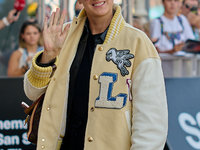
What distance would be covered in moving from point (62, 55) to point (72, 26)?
0.21 meters

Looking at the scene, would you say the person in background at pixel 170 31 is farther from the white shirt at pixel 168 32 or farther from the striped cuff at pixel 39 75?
the striped cuff at pixel 39 75

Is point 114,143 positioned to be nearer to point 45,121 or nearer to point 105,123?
point 105,123

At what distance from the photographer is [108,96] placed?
166 cm

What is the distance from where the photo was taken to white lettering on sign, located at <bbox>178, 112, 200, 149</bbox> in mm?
3342

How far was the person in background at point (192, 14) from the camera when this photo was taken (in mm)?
5820

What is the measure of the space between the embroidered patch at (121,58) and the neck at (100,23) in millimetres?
212

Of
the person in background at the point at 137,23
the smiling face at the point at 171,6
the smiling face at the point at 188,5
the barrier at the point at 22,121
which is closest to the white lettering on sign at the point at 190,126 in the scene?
the barrier at the point at 22,121

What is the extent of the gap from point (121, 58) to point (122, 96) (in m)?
0.21

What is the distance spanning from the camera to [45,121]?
184 cm

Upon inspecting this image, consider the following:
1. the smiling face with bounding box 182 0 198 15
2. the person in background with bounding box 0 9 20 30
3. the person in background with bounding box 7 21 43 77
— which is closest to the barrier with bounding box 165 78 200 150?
the person in background with bounding box 7 21 43 77

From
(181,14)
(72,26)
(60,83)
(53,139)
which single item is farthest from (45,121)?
(181,14)

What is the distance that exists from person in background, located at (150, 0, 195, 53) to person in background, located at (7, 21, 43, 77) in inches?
78.9

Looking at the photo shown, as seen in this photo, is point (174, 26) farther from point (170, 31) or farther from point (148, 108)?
point (148, 108)

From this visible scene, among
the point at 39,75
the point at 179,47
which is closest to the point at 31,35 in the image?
the point at 179,47
